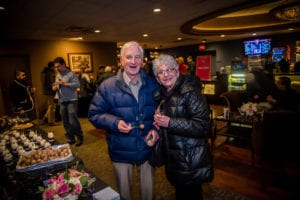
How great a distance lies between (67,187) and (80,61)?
751 cm

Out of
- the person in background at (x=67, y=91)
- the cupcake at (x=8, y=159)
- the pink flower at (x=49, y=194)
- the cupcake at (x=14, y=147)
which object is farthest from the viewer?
the person in background at (x=67, y=91)

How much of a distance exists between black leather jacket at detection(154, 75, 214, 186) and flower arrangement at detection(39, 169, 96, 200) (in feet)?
1.97

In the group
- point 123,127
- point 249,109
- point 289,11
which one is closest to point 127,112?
point 123,127

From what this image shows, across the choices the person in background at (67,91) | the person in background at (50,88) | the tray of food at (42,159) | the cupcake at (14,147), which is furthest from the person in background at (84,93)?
the tray of food at (42,159)

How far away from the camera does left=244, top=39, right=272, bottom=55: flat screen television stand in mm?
9297

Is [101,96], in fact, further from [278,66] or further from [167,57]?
[278,66]

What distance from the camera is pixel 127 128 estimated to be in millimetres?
1561

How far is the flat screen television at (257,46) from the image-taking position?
9.30 m

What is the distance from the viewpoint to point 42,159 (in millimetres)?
1729

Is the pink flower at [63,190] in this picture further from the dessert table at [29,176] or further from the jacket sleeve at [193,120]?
the jacket sleeve at [193,120]

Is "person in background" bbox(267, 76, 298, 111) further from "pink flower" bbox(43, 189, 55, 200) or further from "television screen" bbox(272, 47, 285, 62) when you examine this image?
"television screen" bbox(272, 47, 285, 62)

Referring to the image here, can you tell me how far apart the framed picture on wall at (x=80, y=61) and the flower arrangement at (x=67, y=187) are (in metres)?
7.23

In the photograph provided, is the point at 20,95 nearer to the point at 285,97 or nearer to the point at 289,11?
the point at 285,97

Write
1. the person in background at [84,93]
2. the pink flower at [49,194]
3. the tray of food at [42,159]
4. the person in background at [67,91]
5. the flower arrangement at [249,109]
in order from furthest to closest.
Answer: the person in background at [84,93] → the person in background at [67,91] → the flower arrangement at [249,109] → the tray of food at [42,159] → the pink flower at [49,194]
